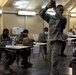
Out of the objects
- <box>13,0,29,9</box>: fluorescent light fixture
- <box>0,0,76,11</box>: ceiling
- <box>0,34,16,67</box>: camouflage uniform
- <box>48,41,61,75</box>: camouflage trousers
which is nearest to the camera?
<box>48,41,61,75</box>: camouflage trousers

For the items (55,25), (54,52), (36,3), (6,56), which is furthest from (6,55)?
(36,3)

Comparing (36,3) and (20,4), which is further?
(36,3)

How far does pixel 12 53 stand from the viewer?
602 cm

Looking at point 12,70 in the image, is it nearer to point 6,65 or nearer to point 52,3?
point 6,65

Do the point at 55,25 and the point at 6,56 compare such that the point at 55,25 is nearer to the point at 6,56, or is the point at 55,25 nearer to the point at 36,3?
the point at 6,56

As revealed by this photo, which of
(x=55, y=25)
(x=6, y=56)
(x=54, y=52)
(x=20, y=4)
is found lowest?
(x=6, y=56)

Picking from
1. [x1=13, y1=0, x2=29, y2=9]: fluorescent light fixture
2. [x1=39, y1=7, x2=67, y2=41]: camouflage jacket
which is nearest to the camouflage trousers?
[x1=39, y1=7, x2=67, y2=41]: camouflage jacket

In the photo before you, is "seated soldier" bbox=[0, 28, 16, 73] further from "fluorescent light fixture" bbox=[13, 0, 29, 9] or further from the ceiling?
"fluorescent light fixture" bbox=[13, 0, 29, 9]

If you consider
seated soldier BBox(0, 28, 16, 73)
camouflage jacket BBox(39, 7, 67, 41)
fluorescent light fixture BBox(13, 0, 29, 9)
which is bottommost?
seated soldier BBox(0, 28, 16, 73)

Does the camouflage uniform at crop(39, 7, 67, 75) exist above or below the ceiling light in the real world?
below

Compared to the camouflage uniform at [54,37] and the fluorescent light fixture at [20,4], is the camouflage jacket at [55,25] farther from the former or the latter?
the fluorescent light fixture at [20,4]

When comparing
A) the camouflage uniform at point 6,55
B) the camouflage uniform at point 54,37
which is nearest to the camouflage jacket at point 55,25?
the camouflage uniform at point 54,37

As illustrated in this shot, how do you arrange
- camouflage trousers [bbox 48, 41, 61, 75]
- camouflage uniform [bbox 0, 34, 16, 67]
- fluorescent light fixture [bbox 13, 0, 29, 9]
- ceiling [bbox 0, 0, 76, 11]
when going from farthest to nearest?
fluorescent light fixture [bbox 13, 0, 29, 9] < ceiling [bbox 0, 0, 76, 11] < camouflage uniform [bbox 0, 34, 16, 67] < camouflage trousers [bbox 48, 41, 61, 75]

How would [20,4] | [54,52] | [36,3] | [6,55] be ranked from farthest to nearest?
[36,3], [20,4], [6,55], [54,52]
